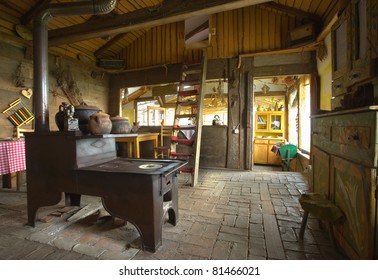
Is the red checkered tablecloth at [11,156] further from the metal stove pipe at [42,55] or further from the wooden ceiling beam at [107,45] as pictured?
the wooden ceiling beam at [107,45]

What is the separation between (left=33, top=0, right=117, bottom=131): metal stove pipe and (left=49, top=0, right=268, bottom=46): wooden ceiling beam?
775 millimetres

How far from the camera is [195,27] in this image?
5.83 m

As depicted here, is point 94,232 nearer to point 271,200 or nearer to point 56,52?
point 271,200

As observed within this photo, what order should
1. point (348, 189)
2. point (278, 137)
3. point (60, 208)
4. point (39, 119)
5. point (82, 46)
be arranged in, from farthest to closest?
point (278, 137) < point (82, 46) < point (60, 208) < point (39, 119) < point (348, 189)

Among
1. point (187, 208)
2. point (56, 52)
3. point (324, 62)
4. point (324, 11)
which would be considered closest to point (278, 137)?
point (324, 62)

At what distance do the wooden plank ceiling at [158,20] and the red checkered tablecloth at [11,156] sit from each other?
2099 mm

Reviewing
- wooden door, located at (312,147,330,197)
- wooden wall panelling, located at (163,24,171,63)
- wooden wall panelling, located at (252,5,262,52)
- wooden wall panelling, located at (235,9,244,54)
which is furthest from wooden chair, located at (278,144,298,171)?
wooden wall panelling, located at (163,24,171,63)

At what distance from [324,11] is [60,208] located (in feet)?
19.8

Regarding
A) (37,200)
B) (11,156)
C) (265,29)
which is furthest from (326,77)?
(11,156)

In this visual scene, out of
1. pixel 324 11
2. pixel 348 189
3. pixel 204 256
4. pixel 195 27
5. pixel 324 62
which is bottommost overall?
pixel 204 256

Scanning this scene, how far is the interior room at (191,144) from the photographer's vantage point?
68.9 inches

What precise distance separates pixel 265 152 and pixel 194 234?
613 cm

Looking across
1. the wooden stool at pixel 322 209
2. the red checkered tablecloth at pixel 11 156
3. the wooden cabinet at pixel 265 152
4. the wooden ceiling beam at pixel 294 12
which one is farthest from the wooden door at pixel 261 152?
the red checkered tablecloth at pixel 11 156

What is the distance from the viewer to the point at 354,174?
1458 millimetres
